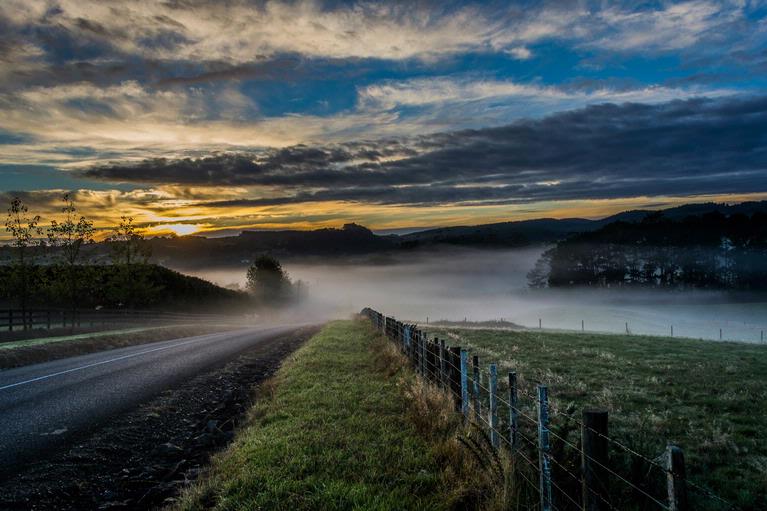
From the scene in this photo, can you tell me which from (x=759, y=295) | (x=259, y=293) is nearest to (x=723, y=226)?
(x=759, y=295)

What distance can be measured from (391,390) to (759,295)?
127075 millimetres

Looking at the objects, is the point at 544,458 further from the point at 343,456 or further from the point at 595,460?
the point at 343,456

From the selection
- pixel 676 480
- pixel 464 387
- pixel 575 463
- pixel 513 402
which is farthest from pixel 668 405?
pixel 676 480

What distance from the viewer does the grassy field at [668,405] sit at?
761 centimetres

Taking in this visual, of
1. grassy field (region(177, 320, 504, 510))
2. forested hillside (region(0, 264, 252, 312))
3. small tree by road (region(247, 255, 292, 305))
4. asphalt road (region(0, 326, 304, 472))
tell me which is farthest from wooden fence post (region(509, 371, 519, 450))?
small tree by road (region(247, 255, 292, 305))

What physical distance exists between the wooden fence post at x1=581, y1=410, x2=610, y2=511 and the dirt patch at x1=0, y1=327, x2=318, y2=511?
5.13 m

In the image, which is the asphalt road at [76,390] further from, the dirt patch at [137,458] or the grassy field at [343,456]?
the grassy field at [343,456]

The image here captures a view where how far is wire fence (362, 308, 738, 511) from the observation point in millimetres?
4680

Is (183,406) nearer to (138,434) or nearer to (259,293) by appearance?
(138,434)

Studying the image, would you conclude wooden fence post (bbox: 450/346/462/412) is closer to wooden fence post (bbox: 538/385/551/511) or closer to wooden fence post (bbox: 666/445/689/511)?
wooden fence post (bbox: 538/385/551/511)

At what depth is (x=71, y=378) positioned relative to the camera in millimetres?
15992

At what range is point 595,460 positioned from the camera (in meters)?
4.69

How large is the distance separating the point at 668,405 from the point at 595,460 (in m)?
9.79

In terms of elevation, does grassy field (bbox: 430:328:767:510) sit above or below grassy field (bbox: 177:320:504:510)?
below
